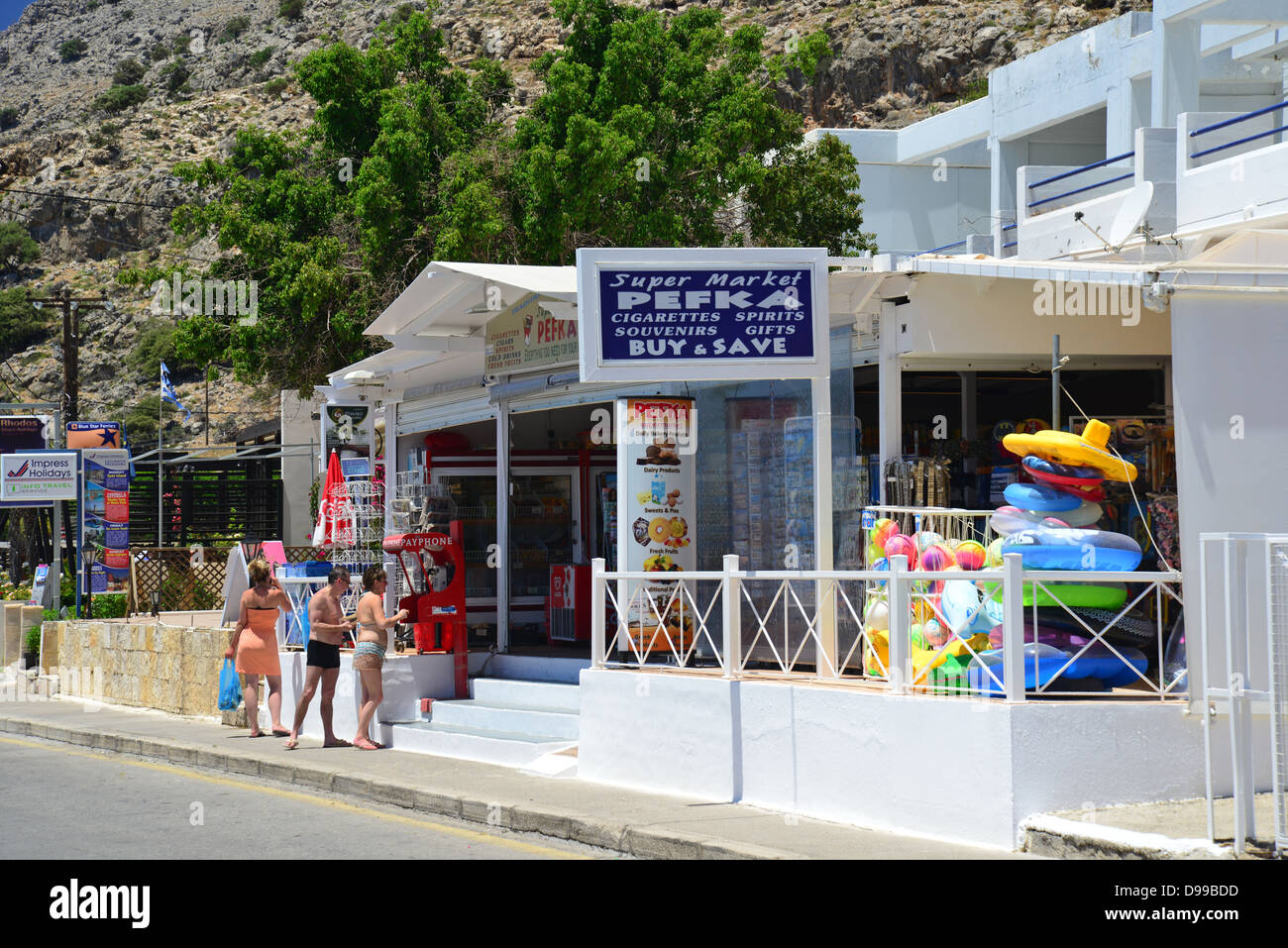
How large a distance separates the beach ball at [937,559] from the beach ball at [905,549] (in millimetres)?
279

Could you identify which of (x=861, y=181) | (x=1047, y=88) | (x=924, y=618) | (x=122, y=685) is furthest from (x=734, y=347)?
(x=861, y=181)

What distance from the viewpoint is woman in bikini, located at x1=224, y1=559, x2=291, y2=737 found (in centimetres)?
1462

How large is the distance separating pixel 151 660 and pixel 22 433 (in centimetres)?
1754

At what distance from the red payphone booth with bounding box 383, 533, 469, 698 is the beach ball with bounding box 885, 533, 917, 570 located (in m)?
5.70

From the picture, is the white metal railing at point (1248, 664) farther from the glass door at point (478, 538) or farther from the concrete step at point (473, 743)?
the glass door at point (478, 538)

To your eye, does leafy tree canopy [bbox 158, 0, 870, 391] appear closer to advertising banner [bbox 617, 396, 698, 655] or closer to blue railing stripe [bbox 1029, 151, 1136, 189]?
blue railing stripe [bbox 1029, 151, 1136, 189]

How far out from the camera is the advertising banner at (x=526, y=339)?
1370 cm

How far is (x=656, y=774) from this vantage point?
1076 cm

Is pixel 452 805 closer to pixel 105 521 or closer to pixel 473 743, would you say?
pixel 473 743

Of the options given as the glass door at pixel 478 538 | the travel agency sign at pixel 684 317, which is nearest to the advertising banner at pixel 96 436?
the glass door at pixel 478 538

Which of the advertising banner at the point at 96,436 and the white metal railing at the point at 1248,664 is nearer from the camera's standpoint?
the white metal railing at the point at 1248,664

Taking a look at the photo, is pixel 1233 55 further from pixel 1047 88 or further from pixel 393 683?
pixel 393 683

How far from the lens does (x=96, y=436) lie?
2712 cm

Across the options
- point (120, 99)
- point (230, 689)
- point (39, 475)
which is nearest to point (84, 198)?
point (120, 99)
